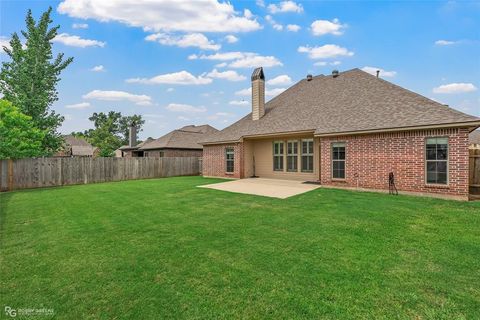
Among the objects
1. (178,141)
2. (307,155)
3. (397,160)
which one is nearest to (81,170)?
(178,141)

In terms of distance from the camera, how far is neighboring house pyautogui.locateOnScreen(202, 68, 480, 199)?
8914mm

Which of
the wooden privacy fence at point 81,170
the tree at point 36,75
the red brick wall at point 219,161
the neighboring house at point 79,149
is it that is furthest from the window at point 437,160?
the neighboring house at point 79,149

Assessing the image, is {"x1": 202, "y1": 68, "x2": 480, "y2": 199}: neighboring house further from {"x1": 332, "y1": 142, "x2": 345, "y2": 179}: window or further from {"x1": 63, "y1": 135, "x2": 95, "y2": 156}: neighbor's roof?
{"x1": 63, "y1": 135, "x2": 95, "y2": 156}: neighbor's roof

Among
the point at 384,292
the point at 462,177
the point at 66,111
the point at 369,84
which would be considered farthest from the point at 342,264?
the point at 66,111

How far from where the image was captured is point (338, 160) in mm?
11539

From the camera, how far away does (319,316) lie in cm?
265

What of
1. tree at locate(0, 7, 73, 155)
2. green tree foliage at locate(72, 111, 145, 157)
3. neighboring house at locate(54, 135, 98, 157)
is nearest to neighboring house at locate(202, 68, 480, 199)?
tree at locate(0, 7, 73, 155)

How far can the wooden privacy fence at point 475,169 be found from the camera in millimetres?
10062

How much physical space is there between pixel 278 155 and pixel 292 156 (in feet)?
3.23

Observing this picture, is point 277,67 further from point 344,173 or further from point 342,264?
point 342,264

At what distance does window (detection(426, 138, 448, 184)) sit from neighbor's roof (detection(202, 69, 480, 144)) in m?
0.78

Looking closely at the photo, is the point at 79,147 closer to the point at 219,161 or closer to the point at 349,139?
the point at 219,161

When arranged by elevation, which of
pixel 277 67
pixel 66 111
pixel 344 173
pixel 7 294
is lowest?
pixel 7 294

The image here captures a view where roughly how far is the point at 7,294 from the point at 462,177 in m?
12.0
